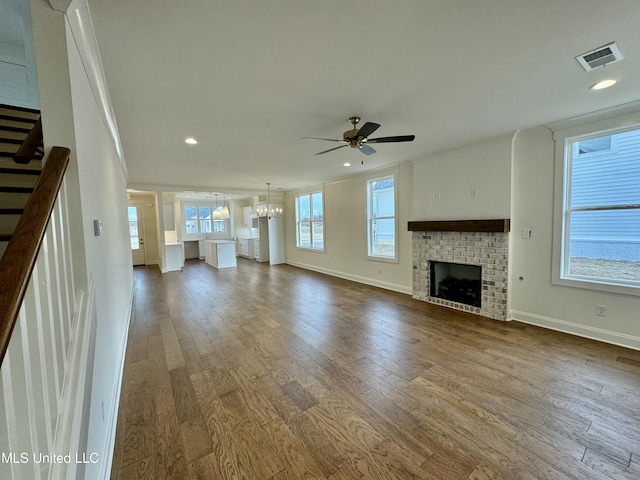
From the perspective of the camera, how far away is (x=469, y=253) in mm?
4156

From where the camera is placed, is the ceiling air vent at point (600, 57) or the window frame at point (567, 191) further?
the window frame at point (567, 191)

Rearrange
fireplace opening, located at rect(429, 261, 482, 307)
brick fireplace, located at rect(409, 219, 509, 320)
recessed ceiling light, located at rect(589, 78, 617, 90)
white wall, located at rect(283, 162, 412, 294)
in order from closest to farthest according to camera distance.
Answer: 1. recessed ceiling light, located at rect(589, 78, 617, 90)
2. brick fireplace, located at rect(409, 219, 509, 320)
3. fireplace opening, located at rect(429, 261, 482, 307)
4. white wall, located at rect(283, 162, 412, 294)

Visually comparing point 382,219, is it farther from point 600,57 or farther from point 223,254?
point 223,254

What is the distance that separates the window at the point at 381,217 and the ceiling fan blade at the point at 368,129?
291 centimetres

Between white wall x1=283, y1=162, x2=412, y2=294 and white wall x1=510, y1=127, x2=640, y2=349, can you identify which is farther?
white wall x1=283, y1=162, x2=412, y2=294

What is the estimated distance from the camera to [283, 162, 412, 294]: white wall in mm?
5215

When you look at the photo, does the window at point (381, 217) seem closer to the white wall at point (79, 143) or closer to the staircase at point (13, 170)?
the white wall at point (79, 143)

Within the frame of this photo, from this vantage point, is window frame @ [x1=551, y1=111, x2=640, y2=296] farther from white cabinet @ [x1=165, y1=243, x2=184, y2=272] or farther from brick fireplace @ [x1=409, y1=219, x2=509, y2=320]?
white cabinet @ [x1=165, y1=243, x2=184, y2=272]

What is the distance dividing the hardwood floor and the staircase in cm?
161

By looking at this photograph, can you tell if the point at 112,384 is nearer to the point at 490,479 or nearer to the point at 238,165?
the point at 490,479

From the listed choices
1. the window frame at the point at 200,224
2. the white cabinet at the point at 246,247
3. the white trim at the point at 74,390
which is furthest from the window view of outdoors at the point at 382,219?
the window frame at the point at 200,224

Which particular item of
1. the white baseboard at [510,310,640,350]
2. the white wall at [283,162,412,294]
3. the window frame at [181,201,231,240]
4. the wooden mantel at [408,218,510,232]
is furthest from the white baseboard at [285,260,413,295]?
the window frame at [181,201,231,240]

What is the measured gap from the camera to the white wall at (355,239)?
5.21 meters

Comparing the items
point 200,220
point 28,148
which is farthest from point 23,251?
point 200,220
